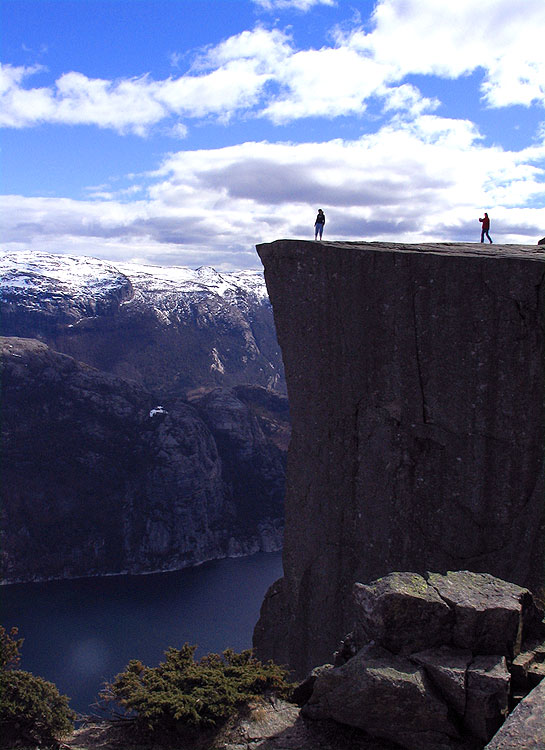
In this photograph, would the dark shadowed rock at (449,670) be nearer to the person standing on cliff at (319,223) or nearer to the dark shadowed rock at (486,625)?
the dark shadowed rock at (486,625)

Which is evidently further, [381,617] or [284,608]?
[284,608]

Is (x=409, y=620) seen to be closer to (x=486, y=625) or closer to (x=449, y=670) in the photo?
(x=449, y=670)

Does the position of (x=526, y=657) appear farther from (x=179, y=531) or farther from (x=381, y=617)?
(x=179, y=531)

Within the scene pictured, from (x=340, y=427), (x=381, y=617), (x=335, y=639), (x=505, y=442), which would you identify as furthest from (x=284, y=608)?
(x=381, y=617)

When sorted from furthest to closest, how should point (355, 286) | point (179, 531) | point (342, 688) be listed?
point (179, 531), point (355, 286), point (342, 688)

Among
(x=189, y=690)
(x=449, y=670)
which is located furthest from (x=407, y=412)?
(x=449, y=670)

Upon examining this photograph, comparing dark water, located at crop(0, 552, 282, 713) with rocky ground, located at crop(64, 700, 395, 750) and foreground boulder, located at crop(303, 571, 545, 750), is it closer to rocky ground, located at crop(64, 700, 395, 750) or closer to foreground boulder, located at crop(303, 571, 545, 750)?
rocky ground, located at crop(64, 700, 395, 750)

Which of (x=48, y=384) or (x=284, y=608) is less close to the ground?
(x=284, y=608)

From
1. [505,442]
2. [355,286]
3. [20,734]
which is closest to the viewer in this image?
[20,734]
